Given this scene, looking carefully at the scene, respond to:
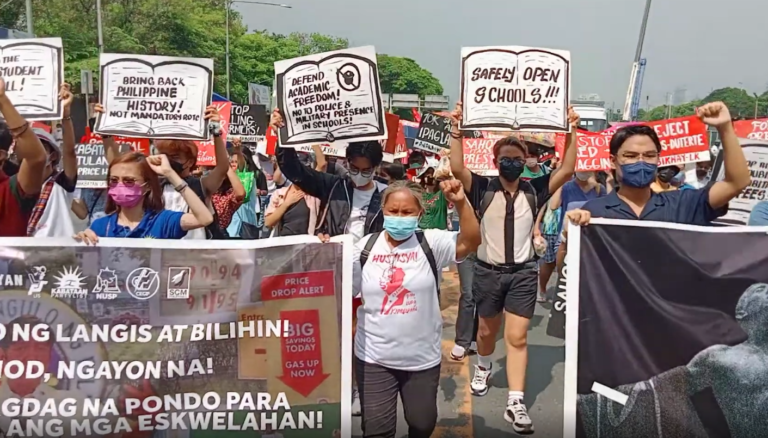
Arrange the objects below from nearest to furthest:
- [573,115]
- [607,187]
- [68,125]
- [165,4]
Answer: [68,125] → [573,115] → [607,187] → [165,4]

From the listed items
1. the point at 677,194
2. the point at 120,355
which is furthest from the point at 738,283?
the point at 120,355

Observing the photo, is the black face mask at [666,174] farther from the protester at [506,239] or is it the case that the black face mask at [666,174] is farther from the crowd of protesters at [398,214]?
the protester at [506,239]

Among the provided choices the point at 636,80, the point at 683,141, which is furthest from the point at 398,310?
Answer: the point at 636,80

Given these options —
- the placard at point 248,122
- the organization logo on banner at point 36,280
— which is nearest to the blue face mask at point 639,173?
the organization logo on banner at point 36,280

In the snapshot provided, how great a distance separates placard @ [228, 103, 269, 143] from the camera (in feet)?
30.1

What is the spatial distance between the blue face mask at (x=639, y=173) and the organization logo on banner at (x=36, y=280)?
2.69 m

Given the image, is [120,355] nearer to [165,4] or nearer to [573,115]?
[573,115]

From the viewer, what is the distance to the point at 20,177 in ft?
11.7

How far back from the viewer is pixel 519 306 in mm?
4484

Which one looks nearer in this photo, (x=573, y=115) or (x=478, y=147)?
(x=573, y=115)

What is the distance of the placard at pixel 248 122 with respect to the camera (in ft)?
30.1

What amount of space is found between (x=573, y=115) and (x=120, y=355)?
296cm

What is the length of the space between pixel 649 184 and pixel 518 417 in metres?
1.52

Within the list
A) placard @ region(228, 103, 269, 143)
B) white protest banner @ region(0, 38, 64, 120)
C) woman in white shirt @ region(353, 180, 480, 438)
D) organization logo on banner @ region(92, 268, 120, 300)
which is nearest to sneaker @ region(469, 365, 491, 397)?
woman in white shirt @ region(353, 180, 480, 438)
